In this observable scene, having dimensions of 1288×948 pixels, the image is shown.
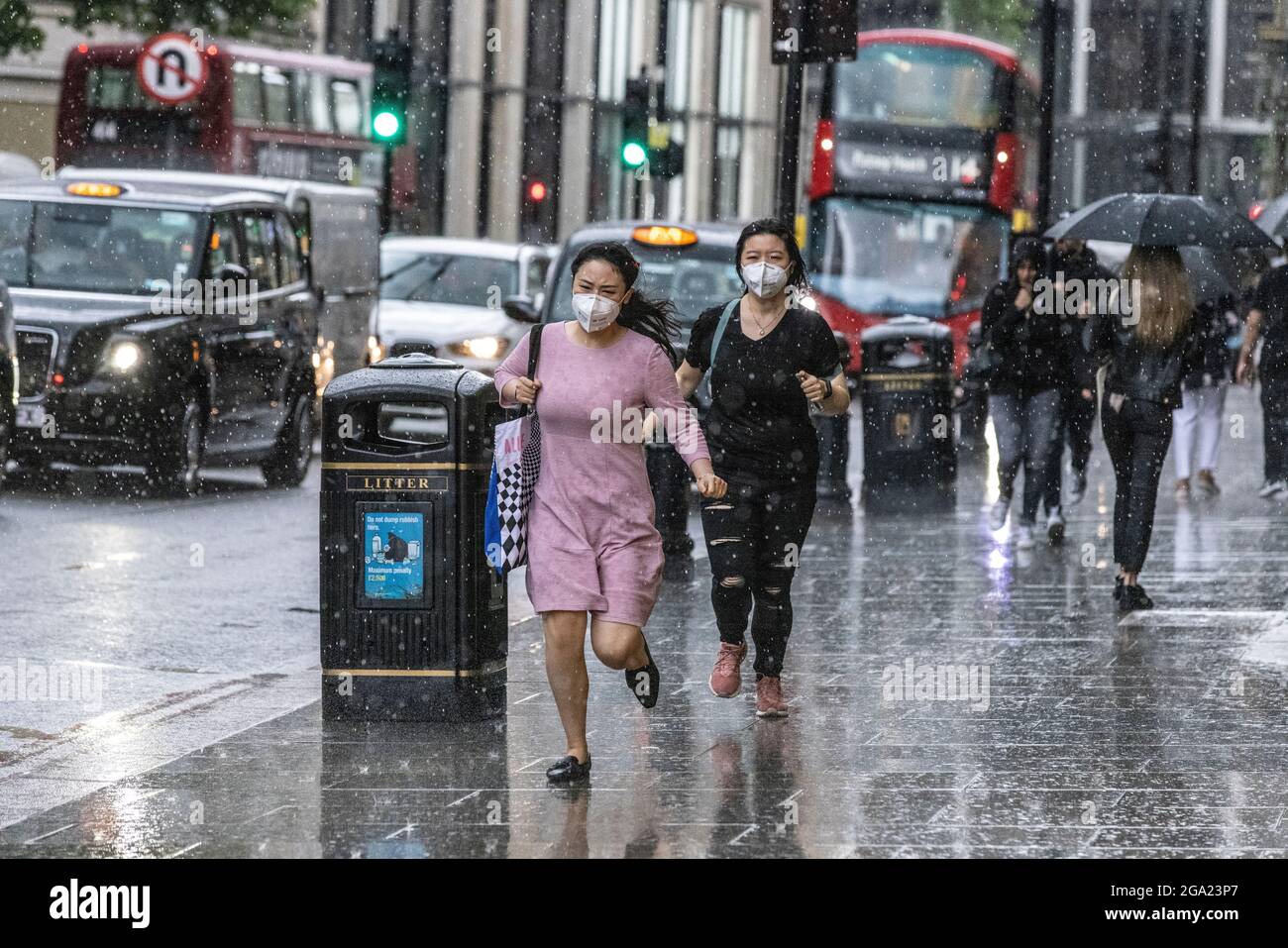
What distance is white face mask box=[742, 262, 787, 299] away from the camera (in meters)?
8.02

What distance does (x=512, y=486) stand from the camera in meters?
7.22

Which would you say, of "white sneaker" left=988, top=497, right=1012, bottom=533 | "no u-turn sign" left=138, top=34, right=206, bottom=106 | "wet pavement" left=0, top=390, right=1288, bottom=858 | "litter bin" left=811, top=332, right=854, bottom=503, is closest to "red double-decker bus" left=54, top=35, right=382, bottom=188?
"no u-turn sign" left=138, top=34, right=206, bottom=106

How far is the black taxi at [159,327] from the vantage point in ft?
53.1

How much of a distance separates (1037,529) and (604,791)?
797cm

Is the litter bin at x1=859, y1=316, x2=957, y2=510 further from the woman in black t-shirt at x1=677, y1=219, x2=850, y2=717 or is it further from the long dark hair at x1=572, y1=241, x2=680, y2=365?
the long dark hair at x1=572, y1=241, x2=680, y2=365

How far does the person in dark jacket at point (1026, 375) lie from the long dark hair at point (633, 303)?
253 inches

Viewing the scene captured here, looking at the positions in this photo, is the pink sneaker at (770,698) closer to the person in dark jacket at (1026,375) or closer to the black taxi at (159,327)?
the person in dark jacket at (1026,375)

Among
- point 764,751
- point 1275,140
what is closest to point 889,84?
point 764,751

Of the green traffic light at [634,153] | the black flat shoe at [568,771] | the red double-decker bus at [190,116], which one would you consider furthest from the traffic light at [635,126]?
the black flat shoe at [568,771]

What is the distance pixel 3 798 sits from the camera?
7.04 metres

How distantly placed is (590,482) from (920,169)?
2188 centimetres

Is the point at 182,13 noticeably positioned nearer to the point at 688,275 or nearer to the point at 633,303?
the point at 688,275

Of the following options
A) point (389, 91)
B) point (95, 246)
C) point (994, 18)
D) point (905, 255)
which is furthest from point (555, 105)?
point (95, 246)
